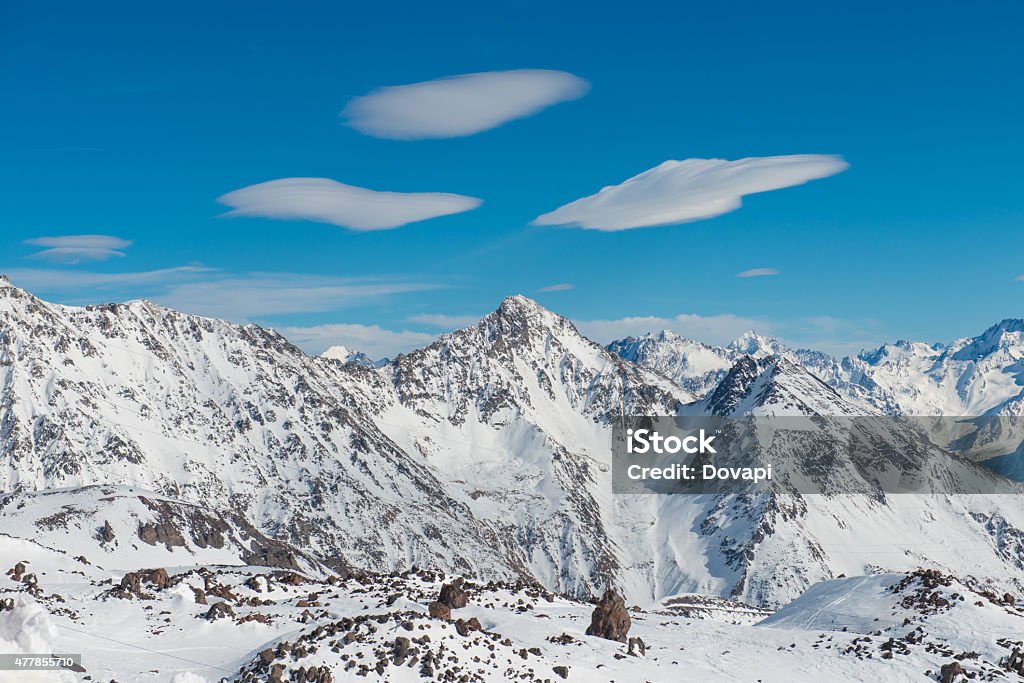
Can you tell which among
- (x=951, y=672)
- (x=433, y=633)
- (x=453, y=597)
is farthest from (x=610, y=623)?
(x=951, y=672)

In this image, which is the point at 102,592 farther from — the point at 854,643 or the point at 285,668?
the point at 854,643

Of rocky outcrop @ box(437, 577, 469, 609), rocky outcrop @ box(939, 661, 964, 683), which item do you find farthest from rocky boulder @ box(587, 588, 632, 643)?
rocky outcrop @ box(939, 661, 964, 683)

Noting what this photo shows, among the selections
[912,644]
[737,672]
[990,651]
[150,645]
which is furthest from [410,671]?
[990,651]

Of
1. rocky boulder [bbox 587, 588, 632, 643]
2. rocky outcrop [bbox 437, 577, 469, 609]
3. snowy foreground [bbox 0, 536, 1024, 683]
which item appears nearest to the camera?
snowy foreground [bbox 0, 536, 1024, 683]

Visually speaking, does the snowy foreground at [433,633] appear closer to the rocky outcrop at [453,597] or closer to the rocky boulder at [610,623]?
the rocky outcrop at [453,597]

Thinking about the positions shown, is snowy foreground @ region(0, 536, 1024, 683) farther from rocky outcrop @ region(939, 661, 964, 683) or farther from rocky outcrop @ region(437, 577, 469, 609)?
rocky outcrop @ region(939, 661, 964, 683)

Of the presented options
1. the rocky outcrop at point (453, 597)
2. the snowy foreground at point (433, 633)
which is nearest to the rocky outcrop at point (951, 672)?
the snowy foreground at point (433, 633)

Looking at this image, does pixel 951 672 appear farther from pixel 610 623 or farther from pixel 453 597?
pixel 453 597

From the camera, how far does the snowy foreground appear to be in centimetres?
5850

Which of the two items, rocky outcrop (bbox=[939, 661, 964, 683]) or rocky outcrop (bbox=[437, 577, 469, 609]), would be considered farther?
rocky outcrop (bbox=[437, 577, 469, 609])

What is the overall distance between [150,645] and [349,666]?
17.9 m

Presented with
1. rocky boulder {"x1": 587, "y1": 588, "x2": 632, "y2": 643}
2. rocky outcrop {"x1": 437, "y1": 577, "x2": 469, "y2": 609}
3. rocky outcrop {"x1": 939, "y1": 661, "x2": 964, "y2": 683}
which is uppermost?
rocky outcrop {"x1": 437, "y1": 577, "x2": 469, "y2": 609}

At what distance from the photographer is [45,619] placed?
55438 millimetres

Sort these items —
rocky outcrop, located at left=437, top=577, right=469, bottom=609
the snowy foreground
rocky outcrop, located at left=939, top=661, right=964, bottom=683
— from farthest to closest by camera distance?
rocky outcrop, located at left=437, top=577, right=469, bottom=609
rocky outcrop, located at left=939, top=661, right=964, bottom=683
the snowy foreground
